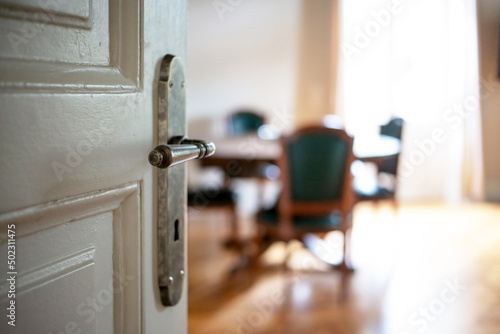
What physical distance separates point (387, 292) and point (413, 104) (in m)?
2.97

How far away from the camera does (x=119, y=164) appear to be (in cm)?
57

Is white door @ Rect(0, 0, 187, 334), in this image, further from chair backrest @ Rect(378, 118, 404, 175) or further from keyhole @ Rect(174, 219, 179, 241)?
chair backrest @ Rect(378, 118, 404, 175)

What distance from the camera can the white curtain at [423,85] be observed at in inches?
207

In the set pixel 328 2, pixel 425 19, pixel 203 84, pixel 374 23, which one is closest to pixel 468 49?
pixel 425 19

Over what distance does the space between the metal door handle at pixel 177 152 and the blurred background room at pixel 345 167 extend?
1.90 meters

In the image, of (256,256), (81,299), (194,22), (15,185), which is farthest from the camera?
(194,22)

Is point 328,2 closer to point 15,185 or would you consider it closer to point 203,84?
point 203,84

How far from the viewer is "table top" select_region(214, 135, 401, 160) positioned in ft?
10.0

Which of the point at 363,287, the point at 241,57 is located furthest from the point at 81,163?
the point at 241,57

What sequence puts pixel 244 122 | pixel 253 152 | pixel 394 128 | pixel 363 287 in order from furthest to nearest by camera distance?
pixel 244 122, pixel 394 128, pixel 253 152, pixel 363 287

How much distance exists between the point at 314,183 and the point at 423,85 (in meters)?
3.13

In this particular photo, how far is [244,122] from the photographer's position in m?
4.82

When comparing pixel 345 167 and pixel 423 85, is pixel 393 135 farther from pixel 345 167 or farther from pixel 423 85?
pixel 423 85

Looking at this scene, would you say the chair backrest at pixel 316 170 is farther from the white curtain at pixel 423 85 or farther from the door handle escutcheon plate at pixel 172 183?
the white curtain at pixel 423 85
